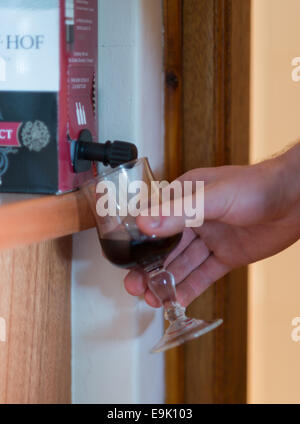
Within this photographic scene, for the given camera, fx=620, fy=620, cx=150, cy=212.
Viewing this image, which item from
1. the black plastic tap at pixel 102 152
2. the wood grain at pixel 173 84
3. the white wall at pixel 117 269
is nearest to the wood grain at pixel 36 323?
the white wall at pixel 117 269

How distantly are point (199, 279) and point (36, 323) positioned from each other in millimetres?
281

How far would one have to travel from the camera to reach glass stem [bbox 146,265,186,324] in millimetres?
821

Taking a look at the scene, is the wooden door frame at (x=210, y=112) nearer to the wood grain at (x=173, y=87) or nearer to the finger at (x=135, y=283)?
the wood grain at (x=173, y=87)

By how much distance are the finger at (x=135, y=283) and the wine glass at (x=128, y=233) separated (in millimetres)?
70

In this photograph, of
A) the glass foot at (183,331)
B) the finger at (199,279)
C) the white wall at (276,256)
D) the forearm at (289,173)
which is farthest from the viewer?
the white wall at (276,256)

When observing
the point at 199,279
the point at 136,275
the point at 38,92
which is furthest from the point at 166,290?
the point at 38,92

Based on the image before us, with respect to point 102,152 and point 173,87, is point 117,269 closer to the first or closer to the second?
point 102,152

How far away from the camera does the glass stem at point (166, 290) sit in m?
0.82

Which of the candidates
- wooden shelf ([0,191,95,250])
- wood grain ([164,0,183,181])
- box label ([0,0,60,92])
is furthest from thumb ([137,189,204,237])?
wood grain ([164,0,183,181])

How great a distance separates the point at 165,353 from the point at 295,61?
0.57m

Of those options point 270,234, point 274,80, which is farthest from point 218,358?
point 274,80

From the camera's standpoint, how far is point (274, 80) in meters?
1.11

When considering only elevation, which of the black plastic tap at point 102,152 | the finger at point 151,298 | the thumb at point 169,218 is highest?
the black plastic tap at point 102,152

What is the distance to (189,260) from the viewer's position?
39.8 inches
